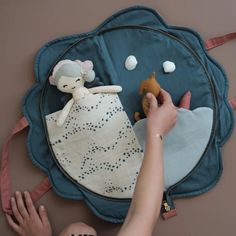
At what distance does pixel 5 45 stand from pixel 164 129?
22.2 inches

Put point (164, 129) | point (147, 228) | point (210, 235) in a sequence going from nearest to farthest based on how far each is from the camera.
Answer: point (147, 228)
point (164, 129)
point (210, 235)

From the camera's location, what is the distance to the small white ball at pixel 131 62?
3.16 ft

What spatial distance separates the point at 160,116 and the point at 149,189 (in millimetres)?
176

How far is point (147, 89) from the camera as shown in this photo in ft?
2.91

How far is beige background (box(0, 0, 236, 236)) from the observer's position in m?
0.93

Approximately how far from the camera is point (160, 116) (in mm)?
801

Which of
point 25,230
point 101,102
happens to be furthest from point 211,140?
point 25,230

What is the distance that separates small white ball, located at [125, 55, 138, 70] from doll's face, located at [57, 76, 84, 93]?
13cm

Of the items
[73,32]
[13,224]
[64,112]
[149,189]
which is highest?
[73,32]

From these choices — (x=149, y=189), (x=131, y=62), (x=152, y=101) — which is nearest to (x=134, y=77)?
(x=131, y=62)

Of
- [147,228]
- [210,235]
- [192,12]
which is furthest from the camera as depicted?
[192,12]

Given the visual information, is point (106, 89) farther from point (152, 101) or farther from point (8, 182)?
point (8, 182)

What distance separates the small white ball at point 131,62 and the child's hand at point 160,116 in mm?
135

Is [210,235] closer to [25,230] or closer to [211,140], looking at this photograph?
[211,140]
